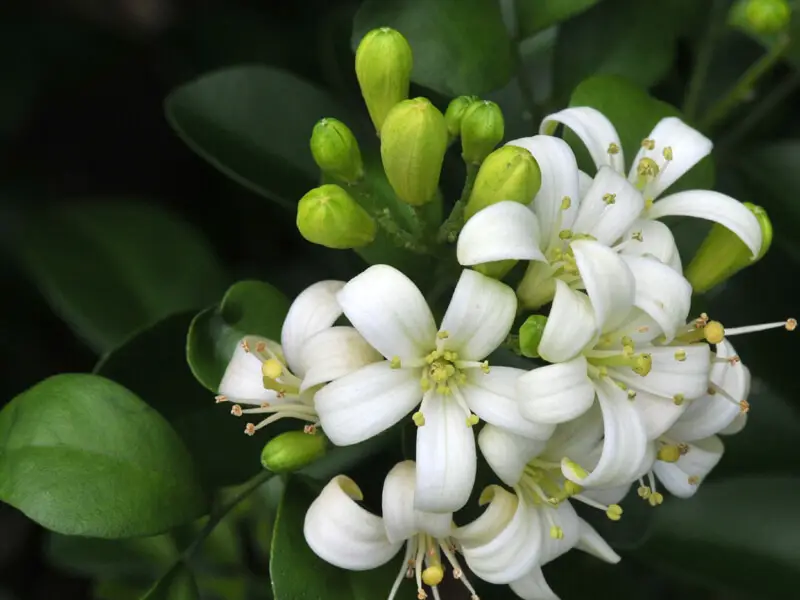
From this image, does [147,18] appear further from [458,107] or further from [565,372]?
[565,372]

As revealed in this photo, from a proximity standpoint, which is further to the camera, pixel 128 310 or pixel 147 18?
→ pixel 147 18

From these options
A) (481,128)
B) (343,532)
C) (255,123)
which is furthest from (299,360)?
(255,123)

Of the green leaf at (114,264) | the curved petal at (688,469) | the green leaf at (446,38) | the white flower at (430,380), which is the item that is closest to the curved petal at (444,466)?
the white flower at (430,380)

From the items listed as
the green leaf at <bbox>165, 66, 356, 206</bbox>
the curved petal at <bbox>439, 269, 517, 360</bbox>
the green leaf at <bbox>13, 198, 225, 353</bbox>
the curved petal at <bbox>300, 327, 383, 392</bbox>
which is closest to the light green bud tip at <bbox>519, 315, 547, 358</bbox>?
the curved petal at <bbox>439, 269, 517, 360</bbox>

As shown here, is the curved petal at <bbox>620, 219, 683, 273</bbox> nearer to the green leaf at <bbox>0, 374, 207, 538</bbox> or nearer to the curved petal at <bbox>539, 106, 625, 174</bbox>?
the curved petal at <bbox>539, 106, 625, 174</bbox>

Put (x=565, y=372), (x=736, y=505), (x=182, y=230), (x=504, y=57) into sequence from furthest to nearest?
(x=182, y=230) < (x=736, y=505) < (x=504, y=57) < (x=565, y=372)

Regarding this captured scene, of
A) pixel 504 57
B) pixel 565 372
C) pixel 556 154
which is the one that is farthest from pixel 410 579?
→ pixel 504 57
